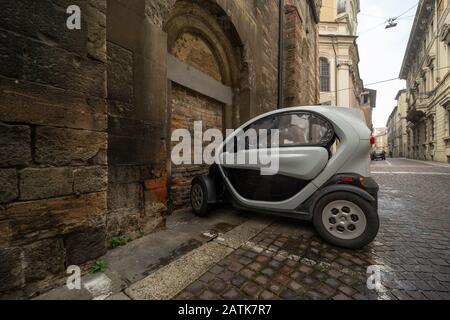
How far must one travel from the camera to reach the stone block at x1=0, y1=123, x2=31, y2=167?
1.40 meters

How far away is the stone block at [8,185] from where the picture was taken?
1.39 meters

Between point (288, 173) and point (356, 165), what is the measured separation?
73 cm

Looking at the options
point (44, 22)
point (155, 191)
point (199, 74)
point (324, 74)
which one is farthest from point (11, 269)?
point (324, 74)

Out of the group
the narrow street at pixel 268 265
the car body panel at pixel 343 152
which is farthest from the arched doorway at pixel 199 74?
the car body panel at pixel 343 152

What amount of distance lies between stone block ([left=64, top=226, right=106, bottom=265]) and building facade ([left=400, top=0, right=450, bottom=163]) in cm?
2251

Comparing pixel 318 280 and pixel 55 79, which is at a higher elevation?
pixel 55 79

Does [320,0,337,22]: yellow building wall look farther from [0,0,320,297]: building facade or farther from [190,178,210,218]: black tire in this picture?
[190,178,210,218]: black tire

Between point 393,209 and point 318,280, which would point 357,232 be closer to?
point 318,280

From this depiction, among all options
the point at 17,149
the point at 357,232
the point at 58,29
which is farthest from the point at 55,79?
the point at 357,232

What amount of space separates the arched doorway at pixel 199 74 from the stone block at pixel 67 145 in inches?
67.6

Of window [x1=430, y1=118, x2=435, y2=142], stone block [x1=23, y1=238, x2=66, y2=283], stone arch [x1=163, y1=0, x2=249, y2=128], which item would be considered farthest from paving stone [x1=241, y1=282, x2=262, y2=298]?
window [x1=430, y1=118, x2=435, y2=142]
